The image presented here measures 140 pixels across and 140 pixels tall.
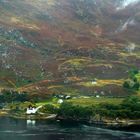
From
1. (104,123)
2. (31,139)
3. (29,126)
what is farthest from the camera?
(104,123)

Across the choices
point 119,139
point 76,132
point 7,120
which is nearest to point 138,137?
point 119,139

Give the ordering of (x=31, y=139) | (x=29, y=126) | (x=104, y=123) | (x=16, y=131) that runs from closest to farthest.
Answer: (x=31, y=139) → (x=16, y=131) → (x=29, y=126) → (x=104, y=123)

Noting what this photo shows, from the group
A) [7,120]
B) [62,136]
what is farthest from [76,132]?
[7,120]

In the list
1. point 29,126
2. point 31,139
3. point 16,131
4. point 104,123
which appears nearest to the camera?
point 31,139

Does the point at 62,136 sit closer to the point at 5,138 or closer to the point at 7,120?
the point at 5,138

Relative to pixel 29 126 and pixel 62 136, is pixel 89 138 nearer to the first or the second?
pixel 62 136

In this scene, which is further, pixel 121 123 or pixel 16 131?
pixel 121 123
